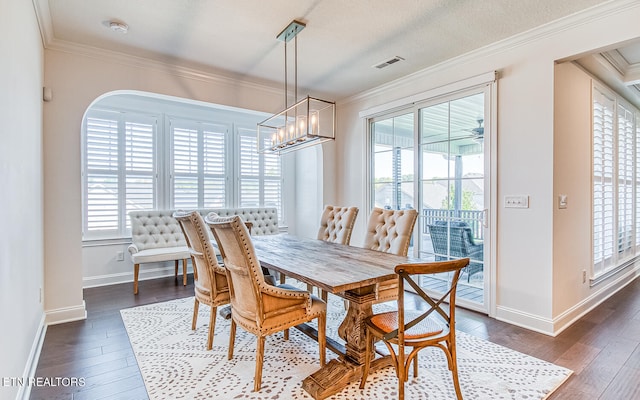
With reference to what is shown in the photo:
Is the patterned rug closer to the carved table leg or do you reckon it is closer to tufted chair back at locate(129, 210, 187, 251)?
the carved table leg

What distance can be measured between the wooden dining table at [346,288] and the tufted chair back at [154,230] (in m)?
2.71

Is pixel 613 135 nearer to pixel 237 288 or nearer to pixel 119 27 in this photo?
pixel 237 288

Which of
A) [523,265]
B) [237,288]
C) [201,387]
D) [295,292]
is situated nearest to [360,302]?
[295,292]

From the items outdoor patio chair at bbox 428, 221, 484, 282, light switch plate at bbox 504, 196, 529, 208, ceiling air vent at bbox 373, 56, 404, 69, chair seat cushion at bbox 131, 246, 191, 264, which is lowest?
chair seat cushion at bbox 131, 246, 191, 264

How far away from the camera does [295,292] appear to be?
2.12 m

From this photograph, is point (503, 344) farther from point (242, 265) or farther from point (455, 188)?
point (242, 265)

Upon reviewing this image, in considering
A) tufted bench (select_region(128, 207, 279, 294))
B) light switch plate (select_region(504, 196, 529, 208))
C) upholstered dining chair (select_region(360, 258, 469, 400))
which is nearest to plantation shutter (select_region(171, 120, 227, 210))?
tufted bench (select_region(128, 207, 279, 294))

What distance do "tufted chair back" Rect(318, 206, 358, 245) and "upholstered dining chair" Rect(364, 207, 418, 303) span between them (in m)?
0.30

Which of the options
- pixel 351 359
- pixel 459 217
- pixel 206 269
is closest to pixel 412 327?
pixel 351 359

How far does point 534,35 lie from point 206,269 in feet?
11.4

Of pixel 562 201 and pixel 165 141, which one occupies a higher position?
pixel 165 141

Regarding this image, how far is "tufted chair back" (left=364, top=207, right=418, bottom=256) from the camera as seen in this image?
2.80 meters

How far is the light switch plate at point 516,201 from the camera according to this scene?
298 centimetres

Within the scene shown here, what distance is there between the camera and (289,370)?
87.2 inches
